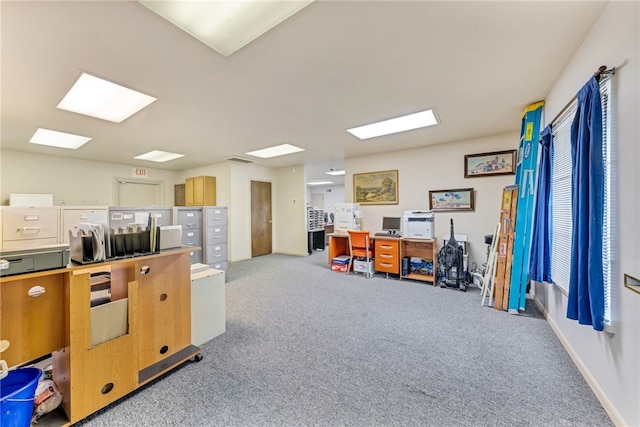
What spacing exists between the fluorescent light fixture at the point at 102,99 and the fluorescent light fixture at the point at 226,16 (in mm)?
1341

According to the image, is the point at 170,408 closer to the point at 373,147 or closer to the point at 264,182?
the point at 373,147

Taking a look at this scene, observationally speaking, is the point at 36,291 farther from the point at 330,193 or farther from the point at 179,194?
the point at 330,193

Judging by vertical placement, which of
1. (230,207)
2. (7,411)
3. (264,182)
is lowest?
(7,411)

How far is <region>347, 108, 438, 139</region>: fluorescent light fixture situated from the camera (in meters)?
3.19

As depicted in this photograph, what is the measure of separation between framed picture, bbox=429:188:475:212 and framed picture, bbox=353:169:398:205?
729 millimetres

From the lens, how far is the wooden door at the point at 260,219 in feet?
21.1

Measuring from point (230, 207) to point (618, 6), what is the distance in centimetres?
619

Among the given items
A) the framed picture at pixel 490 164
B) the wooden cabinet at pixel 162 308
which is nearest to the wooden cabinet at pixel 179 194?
the wooden cabinet at pixel 162 308

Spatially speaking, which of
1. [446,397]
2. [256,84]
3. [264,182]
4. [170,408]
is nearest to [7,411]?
[170,408]

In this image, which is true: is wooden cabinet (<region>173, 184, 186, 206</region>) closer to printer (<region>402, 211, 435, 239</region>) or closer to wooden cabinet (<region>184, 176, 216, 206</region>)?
wooden cabinet (<region>184, 176, 216, 206</region>)

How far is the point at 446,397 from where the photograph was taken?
1550 millimetres

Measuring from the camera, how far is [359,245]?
4633 mm

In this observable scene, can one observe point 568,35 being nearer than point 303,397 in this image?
No

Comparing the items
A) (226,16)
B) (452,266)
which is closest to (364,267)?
(452,266)
